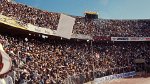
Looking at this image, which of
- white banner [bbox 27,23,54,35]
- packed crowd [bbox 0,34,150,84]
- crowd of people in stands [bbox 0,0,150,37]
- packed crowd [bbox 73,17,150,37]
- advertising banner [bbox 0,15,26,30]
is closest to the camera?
packed crowd [bbox 0,34,150,84]

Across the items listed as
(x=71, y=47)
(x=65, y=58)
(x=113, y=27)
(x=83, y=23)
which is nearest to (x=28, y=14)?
(x=65, y=58)

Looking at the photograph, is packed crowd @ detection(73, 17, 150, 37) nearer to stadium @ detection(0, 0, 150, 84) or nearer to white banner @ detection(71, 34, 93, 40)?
stadium @ detection(0, 0, 150, 84)

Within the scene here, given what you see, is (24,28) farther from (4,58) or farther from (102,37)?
(4,58)

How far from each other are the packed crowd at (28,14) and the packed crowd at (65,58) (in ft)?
6.45

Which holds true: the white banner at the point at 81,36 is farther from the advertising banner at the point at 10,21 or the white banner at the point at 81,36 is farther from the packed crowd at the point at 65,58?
the advertising banner at the point at 10,21

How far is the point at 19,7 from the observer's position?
33.8 meters

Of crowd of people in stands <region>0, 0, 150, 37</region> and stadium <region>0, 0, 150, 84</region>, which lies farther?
crowd of people in stands <region>0, 0, 150, 37</region>

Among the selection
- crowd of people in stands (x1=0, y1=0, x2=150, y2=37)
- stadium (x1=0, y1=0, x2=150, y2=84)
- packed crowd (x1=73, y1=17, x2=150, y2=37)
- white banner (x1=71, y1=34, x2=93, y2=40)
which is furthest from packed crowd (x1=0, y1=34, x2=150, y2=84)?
crowd of people in stands (x1=0, y1=0, x2=150, y2=37)

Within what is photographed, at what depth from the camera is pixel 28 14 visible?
34.2 meters

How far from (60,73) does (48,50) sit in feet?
24.9

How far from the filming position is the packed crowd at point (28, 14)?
1186 inches

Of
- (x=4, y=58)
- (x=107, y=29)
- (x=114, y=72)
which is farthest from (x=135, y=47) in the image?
(x=4, y=58)

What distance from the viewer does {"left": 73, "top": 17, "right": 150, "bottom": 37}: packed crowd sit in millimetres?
47312

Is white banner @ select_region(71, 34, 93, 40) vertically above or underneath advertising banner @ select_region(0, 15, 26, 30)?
underneath
